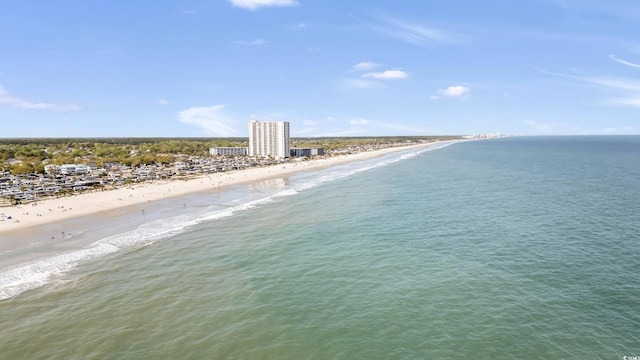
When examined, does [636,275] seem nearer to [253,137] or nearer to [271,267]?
[271,267]

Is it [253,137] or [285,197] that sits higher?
[253,137]

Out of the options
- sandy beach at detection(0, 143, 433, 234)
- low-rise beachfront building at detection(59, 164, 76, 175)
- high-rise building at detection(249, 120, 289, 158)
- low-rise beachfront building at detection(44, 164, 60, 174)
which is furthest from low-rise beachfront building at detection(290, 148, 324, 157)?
low-rise beachfront building at detection(44, 164, 60, 174)

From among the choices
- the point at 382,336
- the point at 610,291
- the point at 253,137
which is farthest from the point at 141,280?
the point at 253,137

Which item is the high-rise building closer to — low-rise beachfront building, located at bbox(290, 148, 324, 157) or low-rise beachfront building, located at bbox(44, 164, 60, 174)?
low-rise beachfront building, located at bbox(290, 148, 324, 157)

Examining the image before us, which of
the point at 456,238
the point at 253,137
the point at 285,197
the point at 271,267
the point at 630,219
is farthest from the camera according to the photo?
the point at 253,137

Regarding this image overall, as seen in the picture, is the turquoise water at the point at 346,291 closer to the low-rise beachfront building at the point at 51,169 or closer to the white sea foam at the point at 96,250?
the white sea foam at the point at 96,250

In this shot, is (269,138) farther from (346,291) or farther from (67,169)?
(346,291)

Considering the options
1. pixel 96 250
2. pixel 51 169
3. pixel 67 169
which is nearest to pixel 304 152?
pixel 67 169
